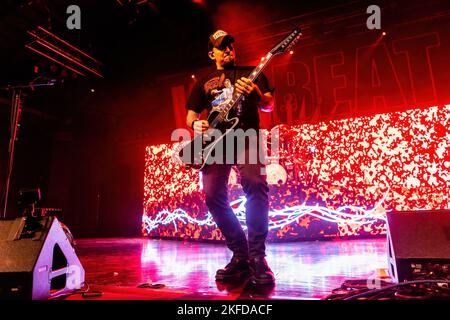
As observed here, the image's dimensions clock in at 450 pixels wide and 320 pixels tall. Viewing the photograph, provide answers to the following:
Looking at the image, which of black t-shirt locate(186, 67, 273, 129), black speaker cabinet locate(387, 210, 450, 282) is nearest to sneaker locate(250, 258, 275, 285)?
black speaker cabinet locate(387, 210, 450, 282)

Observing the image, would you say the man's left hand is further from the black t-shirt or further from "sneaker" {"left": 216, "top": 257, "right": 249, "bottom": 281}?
"sneaker" {"left": 216, "top": 257, "right": 249, "bottom": 281}

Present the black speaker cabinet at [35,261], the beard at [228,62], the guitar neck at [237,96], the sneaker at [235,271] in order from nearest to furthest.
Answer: the black speaker cabinet at [35,261]
the sneaker at [235,271]
the guitar neck at [237,96]
the beard at [228,62]

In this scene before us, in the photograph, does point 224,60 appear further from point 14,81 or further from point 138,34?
point 14,81

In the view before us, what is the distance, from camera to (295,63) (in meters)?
6.24

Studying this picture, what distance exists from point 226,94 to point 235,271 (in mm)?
1186

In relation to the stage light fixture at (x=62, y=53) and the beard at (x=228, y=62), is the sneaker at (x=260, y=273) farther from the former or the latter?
the stage light fixture at (x=62, y=53)

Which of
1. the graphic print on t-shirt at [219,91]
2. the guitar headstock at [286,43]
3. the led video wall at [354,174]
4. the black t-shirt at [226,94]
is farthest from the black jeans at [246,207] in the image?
the led video wall at [354,174]

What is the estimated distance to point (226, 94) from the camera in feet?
6.92

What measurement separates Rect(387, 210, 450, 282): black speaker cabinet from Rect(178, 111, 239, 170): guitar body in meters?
1.09

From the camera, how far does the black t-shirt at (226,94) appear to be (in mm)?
2033

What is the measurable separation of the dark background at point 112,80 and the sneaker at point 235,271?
4146mm

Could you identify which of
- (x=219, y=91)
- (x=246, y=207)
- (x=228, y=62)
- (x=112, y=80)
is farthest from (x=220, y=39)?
(x=112, y=80)

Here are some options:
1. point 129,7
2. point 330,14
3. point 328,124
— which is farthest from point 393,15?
point 129,7

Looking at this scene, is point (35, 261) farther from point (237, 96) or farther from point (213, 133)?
point (237, 96)
